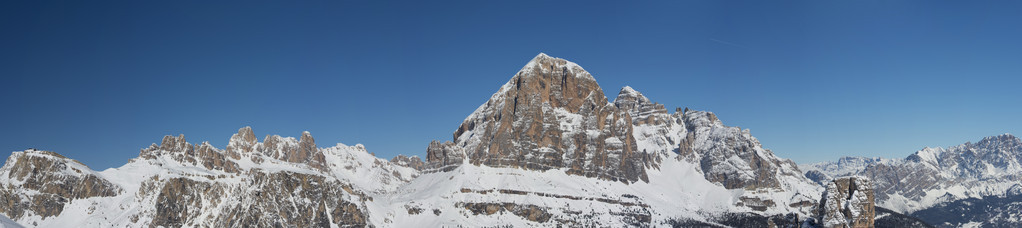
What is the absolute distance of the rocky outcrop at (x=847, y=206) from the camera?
9562cm

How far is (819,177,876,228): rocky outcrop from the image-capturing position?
9562 cm

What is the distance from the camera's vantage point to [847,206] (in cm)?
9656

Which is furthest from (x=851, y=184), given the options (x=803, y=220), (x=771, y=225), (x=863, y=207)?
(x=771, y=225)

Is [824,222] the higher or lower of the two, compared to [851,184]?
lower

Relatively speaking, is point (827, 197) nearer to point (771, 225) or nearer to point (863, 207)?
point (863, 207)

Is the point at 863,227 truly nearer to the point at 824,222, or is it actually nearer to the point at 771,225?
the point at 824,222

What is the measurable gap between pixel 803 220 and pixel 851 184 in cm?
1303

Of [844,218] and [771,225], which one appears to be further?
[771,225]

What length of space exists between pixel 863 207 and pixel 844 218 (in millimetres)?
3135

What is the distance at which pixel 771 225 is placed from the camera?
389ft

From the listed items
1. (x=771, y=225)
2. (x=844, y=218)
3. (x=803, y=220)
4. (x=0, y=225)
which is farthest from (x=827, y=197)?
(x=0, y=225)

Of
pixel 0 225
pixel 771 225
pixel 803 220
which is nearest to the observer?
pixel 803 220

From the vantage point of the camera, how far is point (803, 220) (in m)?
110

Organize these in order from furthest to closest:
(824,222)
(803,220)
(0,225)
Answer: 1. (0,225)
2. (803,220)
3. (824,222)
